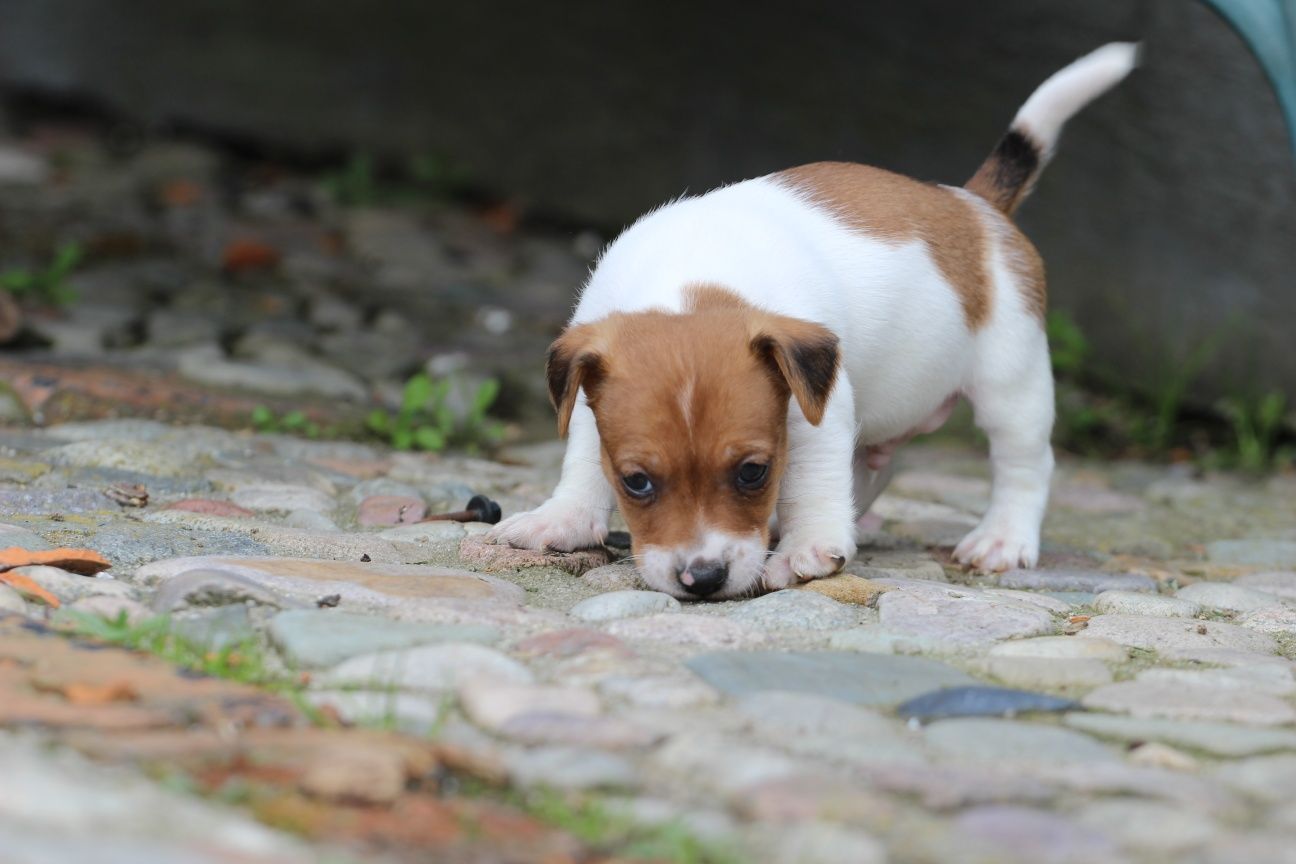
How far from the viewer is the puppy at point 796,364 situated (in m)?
4.04

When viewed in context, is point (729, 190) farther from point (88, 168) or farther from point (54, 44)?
point (54, 44)

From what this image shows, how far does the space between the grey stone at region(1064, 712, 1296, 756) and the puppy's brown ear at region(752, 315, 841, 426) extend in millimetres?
1201

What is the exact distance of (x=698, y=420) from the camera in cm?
400

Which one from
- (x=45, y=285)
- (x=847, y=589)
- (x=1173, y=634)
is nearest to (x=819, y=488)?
(x=847, y=589)

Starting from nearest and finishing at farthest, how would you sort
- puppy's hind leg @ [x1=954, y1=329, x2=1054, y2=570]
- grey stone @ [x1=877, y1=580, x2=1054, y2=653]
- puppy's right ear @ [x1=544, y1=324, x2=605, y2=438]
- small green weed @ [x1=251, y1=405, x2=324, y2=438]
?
grey stone @ [x1=877, y1=580, x2=1054, y2=653] < puppy's right ear @ [x1=544, y1=324, x2=605, y2=438] < puppy's hind leg @ [x1=954, y1=329, x2=1054, y2=570] < small green weed @ [x1=251, y1=405, x2=324, y2=438]

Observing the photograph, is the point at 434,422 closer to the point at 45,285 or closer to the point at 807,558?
the point at 45,285

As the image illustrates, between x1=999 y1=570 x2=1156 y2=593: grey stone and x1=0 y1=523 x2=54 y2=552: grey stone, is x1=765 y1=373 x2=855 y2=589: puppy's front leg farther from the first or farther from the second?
x1=0 y1=523 x2=54 y2=552: grey stone

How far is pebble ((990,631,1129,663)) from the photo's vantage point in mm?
3660

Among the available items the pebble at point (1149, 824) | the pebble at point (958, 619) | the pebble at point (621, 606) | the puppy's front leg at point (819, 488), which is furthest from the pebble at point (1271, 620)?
the pebble at point (1149, 824)

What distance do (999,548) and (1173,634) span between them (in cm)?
110

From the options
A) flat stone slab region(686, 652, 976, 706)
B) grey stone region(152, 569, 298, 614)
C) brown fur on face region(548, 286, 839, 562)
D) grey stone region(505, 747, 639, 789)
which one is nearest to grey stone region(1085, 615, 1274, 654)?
flat stone slab region(686, 652, 976, 706)

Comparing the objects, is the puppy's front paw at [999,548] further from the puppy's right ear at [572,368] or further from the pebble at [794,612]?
the puppy's right ear at [572,368]

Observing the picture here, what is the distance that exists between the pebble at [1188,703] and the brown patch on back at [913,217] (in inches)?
74.6

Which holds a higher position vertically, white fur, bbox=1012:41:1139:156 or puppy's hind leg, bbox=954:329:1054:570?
white fur, bbox=1012:41:1139:156
